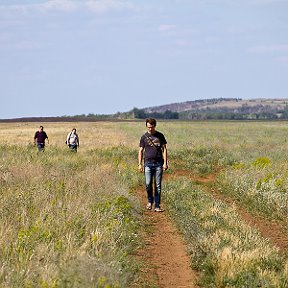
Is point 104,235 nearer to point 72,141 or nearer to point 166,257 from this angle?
point 166,257

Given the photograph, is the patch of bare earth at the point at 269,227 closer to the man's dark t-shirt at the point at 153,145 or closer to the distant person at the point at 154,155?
the distant person at the point at 154,155

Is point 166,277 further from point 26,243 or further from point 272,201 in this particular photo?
point 272,201

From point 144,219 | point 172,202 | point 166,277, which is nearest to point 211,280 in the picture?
point 166,277

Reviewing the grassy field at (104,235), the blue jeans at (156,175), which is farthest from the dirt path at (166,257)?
the blue jeans at (156,175)

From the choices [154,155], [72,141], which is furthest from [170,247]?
[72,141]

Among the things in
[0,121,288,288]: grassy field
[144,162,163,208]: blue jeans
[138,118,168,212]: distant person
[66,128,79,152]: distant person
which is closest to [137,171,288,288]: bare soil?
[0,121,288,288]: grassy field

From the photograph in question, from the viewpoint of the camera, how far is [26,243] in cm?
664

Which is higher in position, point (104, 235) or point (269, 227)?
point (104, 235)

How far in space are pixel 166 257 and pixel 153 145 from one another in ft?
13.2

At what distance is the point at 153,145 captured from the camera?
38.2ft

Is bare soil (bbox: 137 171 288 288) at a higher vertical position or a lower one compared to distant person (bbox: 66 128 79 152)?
lower

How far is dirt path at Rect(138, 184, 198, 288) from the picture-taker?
6781 mm

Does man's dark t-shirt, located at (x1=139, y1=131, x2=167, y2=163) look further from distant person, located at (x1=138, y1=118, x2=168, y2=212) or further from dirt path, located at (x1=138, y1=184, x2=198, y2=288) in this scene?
dirt path, located at (x1=138, y1=184, x2=198, y2=288)

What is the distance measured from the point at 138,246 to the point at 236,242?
1473 mm
